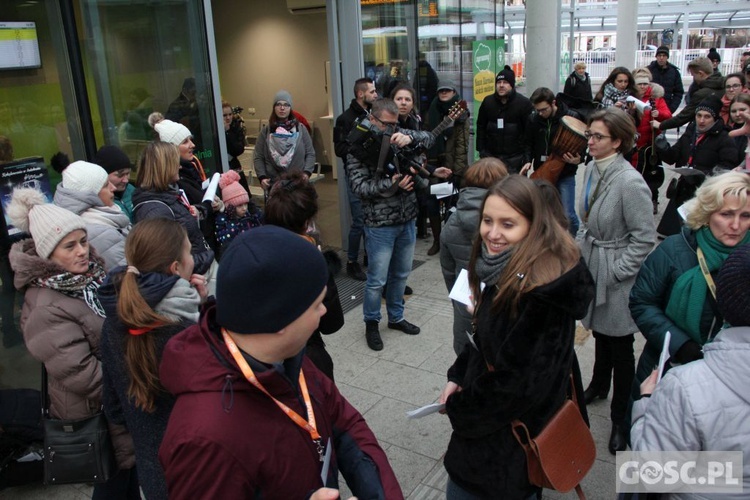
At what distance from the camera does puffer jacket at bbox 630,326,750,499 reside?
179 cm

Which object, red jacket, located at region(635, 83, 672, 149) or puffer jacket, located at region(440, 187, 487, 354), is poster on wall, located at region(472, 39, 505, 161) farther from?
puffer jacket, located at region(440, 187, 487, 354)

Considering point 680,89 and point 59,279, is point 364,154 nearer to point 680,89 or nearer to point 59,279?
point 59,279

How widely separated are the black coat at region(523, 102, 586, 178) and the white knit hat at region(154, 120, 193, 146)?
13.9 feet

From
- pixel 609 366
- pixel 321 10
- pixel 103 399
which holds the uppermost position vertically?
Result: pixel 321 10

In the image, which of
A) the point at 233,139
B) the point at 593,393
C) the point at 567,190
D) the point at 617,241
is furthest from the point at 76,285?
the point at 567,190

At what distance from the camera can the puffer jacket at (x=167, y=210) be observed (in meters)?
3.92

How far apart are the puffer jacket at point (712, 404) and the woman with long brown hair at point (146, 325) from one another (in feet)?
5.43

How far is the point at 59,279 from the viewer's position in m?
2.80

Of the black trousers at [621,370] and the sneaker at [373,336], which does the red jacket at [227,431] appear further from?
the sneaker at [373,336]

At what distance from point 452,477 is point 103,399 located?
148cm

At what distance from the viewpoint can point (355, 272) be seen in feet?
22.5

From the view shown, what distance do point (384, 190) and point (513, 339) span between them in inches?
111

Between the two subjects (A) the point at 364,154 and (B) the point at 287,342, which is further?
(A) the point at 364,154

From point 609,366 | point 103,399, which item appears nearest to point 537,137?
point 609,366
